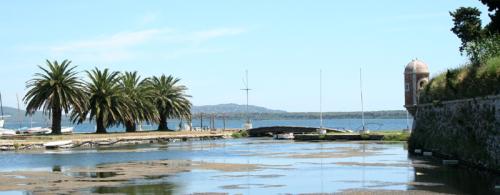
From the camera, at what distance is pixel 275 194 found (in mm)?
27281

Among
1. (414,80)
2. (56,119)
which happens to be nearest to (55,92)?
(56,119)

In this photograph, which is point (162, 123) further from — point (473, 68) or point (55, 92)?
point (473, 68)

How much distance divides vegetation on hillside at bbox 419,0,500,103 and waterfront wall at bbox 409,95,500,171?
0.57 metres

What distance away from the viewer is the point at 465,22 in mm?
58188

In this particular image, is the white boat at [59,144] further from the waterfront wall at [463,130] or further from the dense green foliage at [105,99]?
the waterfront wall at [463,130]

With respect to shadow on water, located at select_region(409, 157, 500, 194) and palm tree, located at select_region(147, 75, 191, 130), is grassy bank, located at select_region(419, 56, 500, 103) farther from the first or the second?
palm tree, located at select_region(147, 75, 191, 130)

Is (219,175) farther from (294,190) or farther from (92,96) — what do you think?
(92,96)

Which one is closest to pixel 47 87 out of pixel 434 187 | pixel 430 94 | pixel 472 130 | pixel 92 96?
pixel 92 96

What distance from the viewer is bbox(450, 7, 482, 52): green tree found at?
57062mm

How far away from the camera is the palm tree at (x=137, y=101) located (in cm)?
9069

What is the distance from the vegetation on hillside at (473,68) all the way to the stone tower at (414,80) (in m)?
6.17

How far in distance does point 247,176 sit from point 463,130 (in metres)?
13.4

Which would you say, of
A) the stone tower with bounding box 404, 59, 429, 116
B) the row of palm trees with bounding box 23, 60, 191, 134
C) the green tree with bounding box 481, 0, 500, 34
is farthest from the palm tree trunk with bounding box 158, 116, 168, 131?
the green tree with bounding box 481, 0, 500, 34

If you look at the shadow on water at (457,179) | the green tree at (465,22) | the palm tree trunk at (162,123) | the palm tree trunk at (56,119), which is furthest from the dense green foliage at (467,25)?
the palm tree trunk at (162,123)
